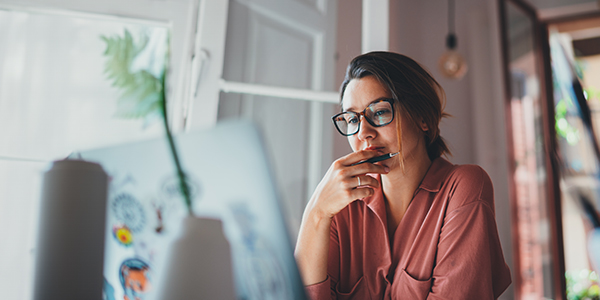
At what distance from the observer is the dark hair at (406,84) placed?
76cm

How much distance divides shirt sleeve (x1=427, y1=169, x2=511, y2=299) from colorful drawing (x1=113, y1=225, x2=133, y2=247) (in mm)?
507

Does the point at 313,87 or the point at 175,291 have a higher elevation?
the point at 313,87

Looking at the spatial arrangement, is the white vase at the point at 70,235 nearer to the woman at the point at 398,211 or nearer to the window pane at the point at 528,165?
the woman at the point at 398,211

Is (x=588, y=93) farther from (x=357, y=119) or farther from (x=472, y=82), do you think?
(x=357, y=119)

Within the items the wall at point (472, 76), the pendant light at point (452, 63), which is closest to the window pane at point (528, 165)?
the wall at point (472, 76)

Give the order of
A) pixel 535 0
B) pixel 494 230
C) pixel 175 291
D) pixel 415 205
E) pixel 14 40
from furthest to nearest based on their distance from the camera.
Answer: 1. pixel 535 0
2. pixel 14 40
3. pixel 415 205
4. pixel 494 230
5. pixel 175 291

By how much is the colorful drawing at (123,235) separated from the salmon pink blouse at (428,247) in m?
0.41

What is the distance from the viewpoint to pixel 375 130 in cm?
75

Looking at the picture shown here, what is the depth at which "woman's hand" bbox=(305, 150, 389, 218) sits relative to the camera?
0.68 metres

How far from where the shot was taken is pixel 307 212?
0.72m

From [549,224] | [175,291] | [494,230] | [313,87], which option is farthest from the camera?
[549,224]

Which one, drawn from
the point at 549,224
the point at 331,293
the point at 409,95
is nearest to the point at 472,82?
the point at 549,224

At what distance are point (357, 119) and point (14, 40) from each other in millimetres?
1027

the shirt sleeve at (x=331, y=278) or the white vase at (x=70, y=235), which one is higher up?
the white vase at (x=70, y=235)
